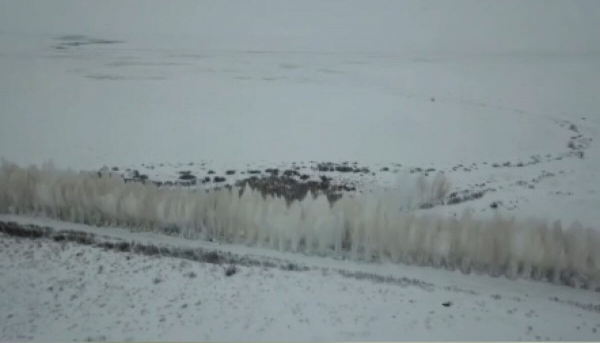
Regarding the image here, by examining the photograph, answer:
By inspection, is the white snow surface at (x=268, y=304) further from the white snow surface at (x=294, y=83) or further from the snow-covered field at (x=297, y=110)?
the white snow surface at (x=294, y=83)

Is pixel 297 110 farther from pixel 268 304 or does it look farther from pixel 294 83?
pixel 268 304

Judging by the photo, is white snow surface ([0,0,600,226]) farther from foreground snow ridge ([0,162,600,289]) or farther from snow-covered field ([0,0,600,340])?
foreground snow ridge ([0,162,600,289])

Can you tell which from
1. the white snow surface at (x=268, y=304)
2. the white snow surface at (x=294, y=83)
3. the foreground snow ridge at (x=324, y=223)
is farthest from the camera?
the white snow surface at (x=294, y=83)

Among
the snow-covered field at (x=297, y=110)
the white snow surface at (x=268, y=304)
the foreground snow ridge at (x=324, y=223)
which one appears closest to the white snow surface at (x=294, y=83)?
the snow-covered field at (x=297, y=110)

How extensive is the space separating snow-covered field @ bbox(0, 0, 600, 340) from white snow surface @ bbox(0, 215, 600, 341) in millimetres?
15

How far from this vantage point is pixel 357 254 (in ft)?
9.48

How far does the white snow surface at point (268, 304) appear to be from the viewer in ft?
7.94

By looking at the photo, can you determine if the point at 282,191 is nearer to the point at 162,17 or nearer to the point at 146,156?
the point at 146,156

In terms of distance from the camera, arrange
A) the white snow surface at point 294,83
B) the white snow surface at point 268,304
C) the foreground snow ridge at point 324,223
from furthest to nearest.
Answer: the white snow surface at point 294,83 < the foreground snow ridge at point 324,223 < the white snow surface at point 268,304

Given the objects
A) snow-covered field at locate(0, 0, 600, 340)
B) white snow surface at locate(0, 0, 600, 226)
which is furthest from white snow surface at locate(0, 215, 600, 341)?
white snow surface at locate(0, 0, 600, 226)

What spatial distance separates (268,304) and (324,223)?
574mm

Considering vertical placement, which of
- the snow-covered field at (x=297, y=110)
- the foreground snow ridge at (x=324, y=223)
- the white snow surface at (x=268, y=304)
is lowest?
the white snow surface at (x=268, y=304)

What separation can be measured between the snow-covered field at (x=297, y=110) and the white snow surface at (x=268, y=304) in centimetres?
1

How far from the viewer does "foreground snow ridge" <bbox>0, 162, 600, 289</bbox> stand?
8.55 feet
